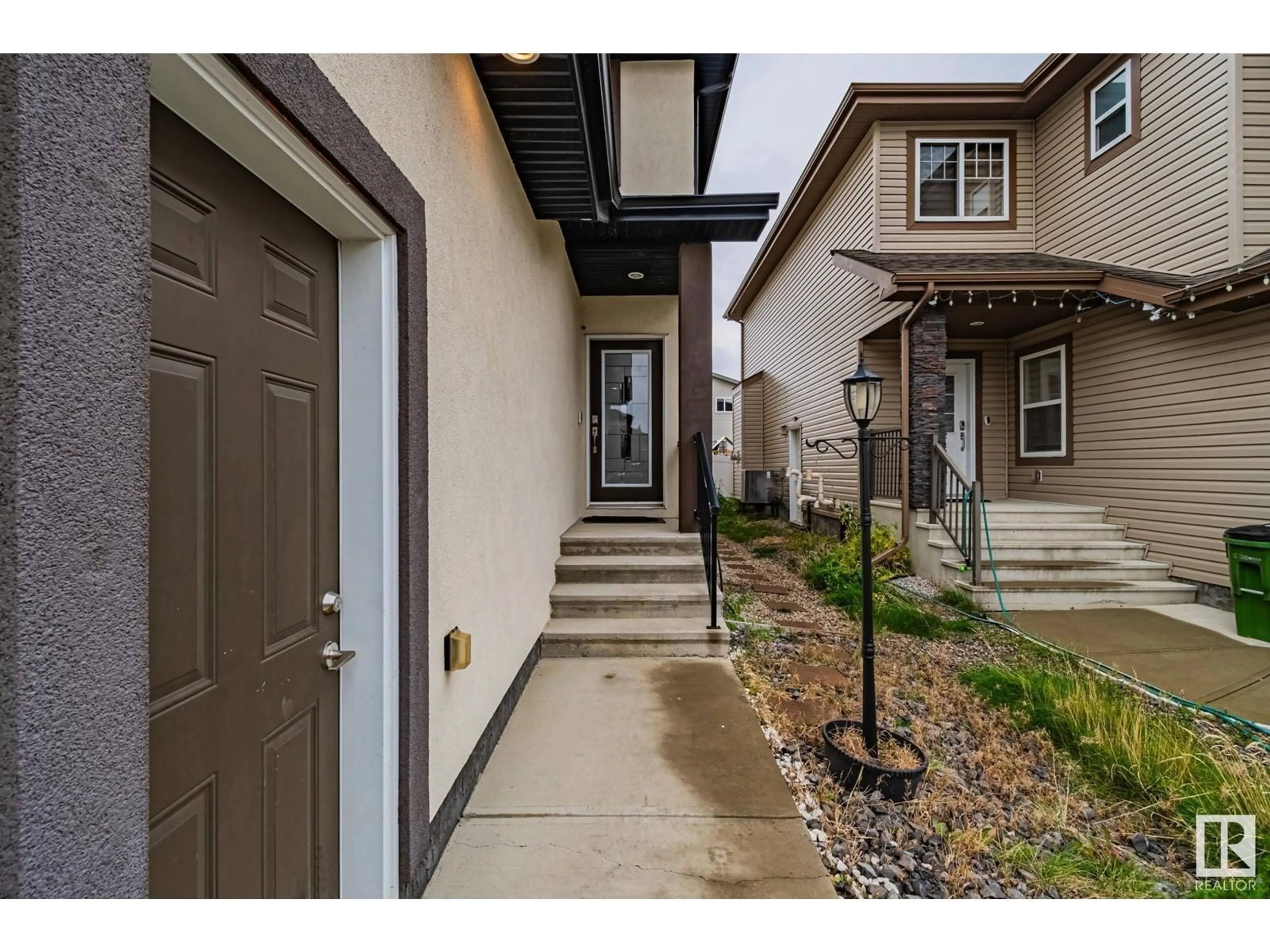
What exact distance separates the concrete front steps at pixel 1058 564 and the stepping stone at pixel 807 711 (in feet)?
8.90

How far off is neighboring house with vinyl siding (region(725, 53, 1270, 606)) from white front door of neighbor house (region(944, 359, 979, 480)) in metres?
0.03

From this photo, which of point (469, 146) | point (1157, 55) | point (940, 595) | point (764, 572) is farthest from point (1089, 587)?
point (469, 146)

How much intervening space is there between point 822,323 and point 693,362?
17.2 ft

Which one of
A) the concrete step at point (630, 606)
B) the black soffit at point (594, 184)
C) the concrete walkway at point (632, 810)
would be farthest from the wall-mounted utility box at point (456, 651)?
the black soffit at point (594, 184)

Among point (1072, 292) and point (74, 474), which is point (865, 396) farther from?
point (1072, 292)

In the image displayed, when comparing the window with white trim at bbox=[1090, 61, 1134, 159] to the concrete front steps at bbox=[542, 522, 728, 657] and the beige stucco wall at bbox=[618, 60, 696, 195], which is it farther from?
the concrete front steps at bbox=[542, 522, 728, 657]

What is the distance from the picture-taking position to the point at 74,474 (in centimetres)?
71

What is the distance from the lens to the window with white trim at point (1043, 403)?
6523mm

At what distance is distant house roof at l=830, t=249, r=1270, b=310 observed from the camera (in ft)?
14.3

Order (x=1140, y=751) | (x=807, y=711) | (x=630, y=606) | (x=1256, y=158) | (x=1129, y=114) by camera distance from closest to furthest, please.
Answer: (x=1140, y=751) → (x=807, y=711) → (x=630, y=606) → (x=1256, y=158) → (x=1129, y=114)

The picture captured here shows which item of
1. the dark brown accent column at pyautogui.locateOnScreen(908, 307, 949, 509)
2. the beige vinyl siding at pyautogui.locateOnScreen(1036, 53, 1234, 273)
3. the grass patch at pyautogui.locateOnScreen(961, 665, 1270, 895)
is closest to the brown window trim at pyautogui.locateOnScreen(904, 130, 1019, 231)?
the beige vinyl siding at pyautogui.locateOnScreen(1036, 53, 1234, 273)

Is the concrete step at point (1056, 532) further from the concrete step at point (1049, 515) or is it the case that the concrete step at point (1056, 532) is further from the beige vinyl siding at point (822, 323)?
the beige vinyl siding at point (822, 323)

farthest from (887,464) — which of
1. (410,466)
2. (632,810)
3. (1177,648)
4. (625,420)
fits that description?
(410,466)

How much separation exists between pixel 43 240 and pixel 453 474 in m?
1.39
